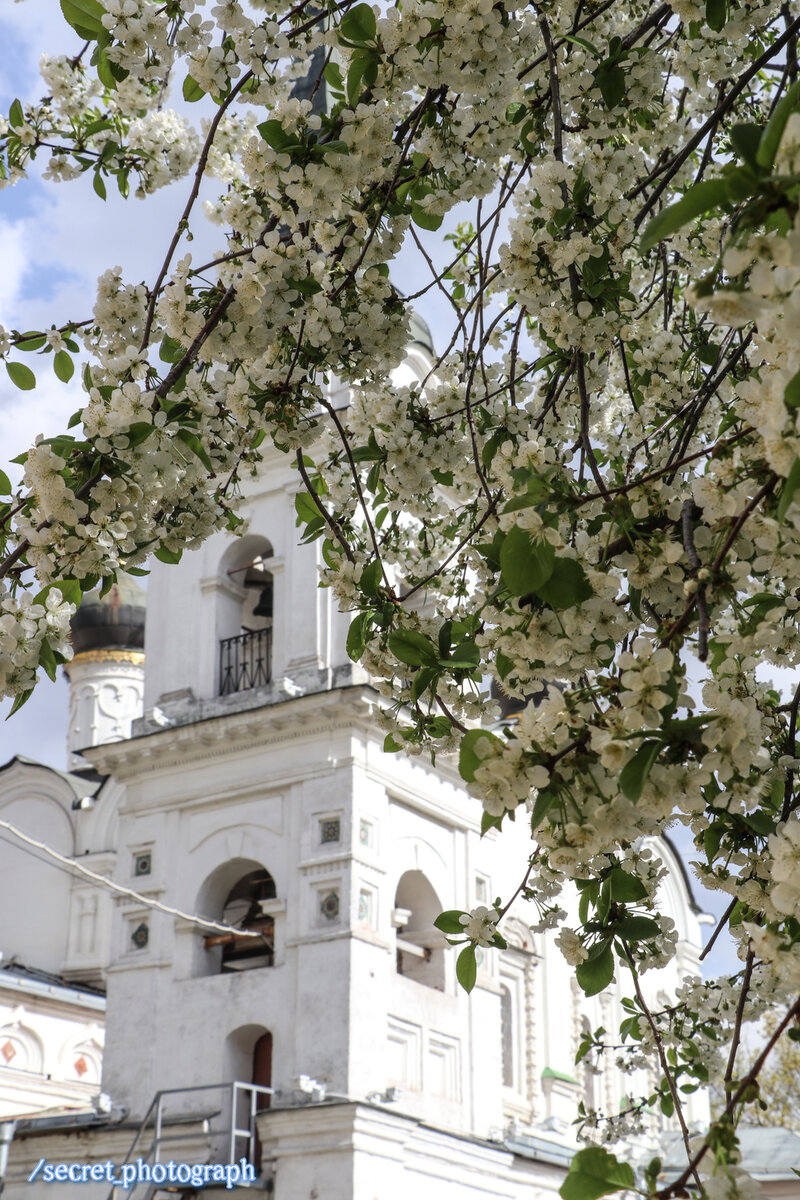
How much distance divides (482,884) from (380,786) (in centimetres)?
181

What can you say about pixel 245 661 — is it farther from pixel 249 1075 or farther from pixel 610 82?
pixel 610 82

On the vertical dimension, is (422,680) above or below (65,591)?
below

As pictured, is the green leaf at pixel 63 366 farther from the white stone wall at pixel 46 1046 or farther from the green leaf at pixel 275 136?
the white stone wall at pixel 46 1046

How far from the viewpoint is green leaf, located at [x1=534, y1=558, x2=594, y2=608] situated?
1891mm

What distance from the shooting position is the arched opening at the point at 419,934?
12.1 m

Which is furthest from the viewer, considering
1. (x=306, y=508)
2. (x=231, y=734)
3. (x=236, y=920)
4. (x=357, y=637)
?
(x=236, y=920)

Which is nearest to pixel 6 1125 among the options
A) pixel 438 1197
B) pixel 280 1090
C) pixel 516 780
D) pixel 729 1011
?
pixel 280 1090

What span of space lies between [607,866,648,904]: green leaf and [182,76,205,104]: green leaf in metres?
1.98

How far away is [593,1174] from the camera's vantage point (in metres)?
1.66

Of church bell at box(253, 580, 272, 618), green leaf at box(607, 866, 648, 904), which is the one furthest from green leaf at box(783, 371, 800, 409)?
church bell at box(253, 580, 272, 618)

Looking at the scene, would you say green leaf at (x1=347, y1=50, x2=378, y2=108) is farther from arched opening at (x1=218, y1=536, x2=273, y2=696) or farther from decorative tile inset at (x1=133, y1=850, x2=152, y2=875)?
decorative tile inset at (x1=133, y1=850, x2=152, y2=875)

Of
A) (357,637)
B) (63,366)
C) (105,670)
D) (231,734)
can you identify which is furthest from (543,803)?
(105,670)

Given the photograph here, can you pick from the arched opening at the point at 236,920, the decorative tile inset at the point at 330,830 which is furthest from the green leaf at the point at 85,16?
the arched opening at the point at 236,920

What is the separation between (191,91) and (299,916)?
29.9ft
